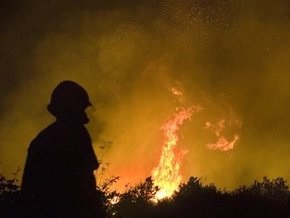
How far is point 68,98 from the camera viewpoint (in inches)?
243

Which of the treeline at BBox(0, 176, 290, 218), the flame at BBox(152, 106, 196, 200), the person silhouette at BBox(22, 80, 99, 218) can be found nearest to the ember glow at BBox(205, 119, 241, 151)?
the flame at BBox(152, 106, 196, 200)

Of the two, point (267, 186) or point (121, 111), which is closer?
point (267, 186)

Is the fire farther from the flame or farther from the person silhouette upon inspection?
the person silhouette

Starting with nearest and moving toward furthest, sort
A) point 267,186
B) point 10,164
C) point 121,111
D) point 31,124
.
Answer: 1. point 267,186
2. point 10,164
3. point 31,124
4. point 121,111

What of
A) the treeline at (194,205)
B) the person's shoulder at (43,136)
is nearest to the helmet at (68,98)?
the person's shoulder at (43,136)

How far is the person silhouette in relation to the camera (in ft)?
20.0

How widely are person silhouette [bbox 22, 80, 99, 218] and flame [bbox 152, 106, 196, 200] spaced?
32.6 m

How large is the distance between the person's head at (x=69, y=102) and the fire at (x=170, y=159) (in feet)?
107

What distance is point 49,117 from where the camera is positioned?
4872 centimetres

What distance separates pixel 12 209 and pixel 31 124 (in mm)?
41348

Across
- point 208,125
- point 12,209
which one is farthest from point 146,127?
point 12,209

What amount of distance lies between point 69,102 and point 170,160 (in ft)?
138

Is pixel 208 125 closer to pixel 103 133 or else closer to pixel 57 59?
pixel 103 133

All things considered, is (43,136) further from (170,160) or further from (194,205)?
(170,160)
